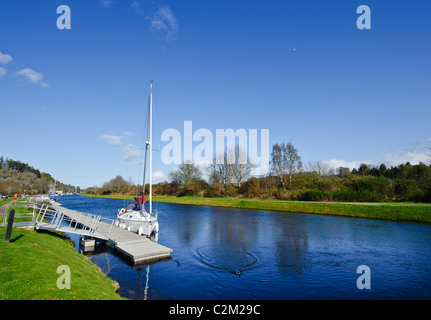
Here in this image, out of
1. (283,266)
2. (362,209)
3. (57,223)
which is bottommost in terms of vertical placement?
(283,266)

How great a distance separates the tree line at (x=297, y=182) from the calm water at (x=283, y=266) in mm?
23011

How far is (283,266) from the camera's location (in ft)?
55.0

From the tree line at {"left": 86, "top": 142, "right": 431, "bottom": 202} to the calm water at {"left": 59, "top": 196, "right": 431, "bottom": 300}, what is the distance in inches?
906

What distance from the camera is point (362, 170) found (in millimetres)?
79688

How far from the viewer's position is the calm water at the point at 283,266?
12.8 meters

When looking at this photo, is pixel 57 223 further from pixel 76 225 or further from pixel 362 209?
pixel 362 209

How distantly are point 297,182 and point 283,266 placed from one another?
57.1 m

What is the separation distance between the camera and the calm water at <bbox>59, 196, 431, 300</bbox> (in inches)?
504

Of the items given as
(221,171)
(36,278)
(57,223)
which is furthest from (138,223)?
(221,171)

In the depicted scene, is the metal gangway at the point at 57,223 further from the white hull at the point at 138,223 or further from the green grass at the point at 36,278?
the green grass at the point at 36,278
